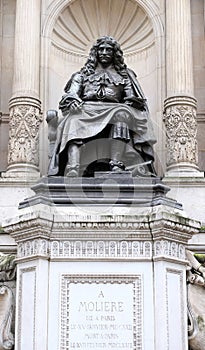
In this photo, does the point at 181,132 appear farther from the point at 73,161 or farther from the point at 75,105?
the point at 73,161

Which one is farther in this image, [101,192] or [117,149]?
[117,149]

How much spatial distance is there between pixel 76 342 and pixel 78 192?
1.77 metres

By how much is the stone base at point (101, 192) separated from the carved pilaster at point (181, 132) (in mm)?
3573

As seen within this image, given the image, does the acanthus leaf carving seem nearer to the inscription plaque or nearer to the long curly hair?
the long curly hair

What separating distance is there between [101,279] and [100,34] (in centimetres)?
763

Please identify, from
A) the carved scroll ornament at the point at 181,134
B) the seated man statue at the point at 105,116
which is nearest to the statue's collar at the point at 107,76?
the seated man statue at the point at 105,116

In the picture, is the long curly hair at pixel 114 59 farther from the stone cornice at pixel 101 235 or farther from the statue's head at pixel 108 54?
the stone cornice at pixel 101 235

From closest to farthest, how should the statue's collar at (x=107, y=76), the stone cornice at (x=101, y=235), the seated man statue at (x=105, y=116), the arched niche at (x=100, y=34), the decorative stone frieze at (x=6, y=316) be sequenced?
the stone cornice at (x=101, y=235) < the decorative stone frieze at (x=6, y=316) < the seated man statue at (x=105, y=116) < the statue's collar at (x=107, y=76) < the arched niche at (x=100, y=34)

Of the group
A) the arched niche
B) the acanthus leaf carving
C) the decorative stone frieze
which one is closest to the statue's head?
the acanthus leaf carving

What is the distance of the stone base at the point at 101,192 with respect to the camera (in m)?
7.73

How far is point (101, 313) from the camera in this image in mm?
7156

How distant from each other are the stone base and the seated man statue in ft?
3.12

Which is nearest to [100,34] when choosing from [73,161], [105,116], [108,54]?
[108,54]

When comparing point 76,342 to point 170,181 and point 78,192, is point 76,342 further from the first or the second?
point 170,181
